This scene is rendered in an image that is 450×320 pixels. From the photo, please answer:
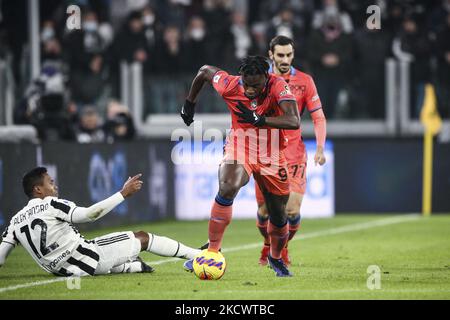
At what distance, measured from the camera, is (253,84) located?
30.8ft

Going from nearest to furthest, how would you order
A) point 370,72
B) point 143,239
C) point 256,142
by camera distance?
point 256,142, point 143,239, point 370,72

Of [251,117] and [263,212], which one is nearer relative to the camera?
[251,117]

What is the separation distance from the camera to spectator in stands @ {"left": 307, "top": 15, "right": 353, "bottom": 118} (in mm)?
19062

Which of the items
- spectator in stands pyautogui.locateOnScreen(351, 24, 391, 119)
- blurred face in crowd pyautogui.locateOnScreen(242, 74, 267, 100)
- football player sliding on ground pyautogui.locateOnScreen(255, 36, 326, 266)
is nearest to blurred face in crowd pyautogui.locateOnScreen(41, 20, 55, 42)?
spectator in stands pyautogui.locateOnScreen(351, 24, 391, 119)

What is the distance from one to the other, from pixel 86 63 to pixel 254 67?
10.7 m

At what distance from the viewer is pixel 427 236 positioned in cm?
1453

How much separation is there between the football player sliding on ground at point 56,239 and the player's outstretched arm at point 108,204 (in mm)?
12

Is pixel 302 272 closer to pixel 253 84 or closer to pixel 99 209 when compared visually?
pixel 253 84

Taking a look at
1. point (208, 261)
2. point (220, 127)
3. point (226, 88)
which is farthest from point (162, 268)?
point (220, 127)

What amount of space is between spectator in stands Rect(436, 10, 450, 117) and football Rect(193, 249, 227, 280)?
1038cm

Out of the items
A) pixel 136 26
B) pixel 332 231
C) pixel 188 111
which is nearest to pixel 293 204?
pixel 188 111

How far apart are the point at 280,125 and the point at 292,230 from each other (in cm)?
229

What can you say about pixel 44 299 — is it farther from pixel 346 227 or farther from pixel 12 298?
pixel 346 227

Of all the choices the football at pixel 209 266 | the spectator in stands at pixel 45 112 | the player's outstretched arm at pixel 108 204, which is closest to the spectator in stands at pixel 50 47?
the spectator in stands at pixel 45 112
